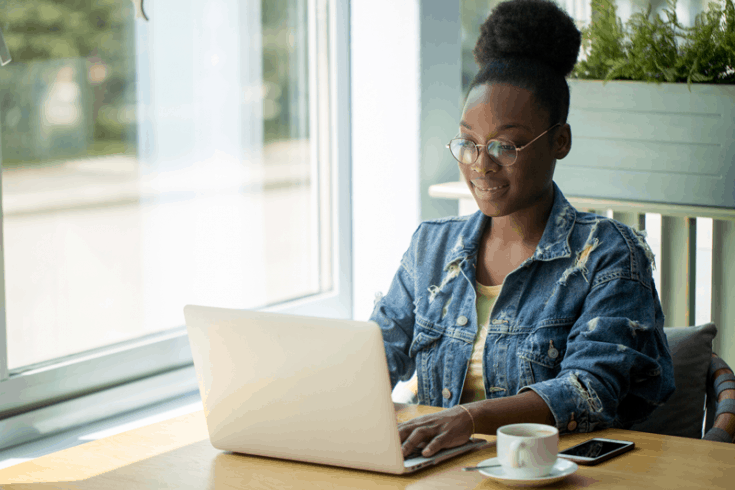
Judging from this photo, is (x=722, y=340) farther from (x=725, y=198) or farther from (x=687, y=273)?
(x=725, y=198)

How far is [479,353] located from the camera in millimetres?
1588

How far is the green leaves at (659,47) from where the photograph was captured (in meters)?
1.96

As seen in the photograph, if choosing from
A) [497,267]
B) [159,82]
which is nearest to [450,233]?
[497,267]

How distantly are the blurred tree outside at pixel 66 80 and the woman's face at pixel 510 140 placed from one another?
1.00 m

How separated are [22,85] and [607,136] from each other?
1.40 metres

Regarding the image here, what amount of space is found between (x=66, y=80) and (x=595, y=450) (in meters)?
1.50

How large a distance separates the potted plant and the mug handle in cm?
120

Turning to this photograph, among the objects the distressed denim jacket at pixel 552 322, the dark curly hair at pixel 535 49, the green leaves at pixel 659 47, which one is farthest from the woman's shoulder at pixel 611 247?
the green leaves at pixel 659 47

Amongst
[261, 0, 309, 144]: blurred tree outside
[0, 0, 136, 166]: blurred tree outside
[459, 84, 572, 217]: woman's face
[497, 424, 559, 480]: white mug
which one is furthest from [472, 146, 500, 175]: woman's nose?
[261, 0, 309, 144]: blurred tree outside

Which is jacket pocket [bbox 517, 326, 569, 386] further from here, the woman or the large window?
the large window

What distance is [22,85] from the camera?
78.0 inches

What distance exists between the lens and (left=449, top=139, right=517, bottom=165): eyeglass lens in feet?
5.16

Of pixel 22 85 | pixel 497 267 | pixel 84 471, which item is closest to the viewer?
pixel 84 471

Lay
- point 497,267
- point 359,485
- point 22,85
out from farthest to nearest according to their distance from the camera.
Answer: point 22,85 < point 497,267 < point 359,485
